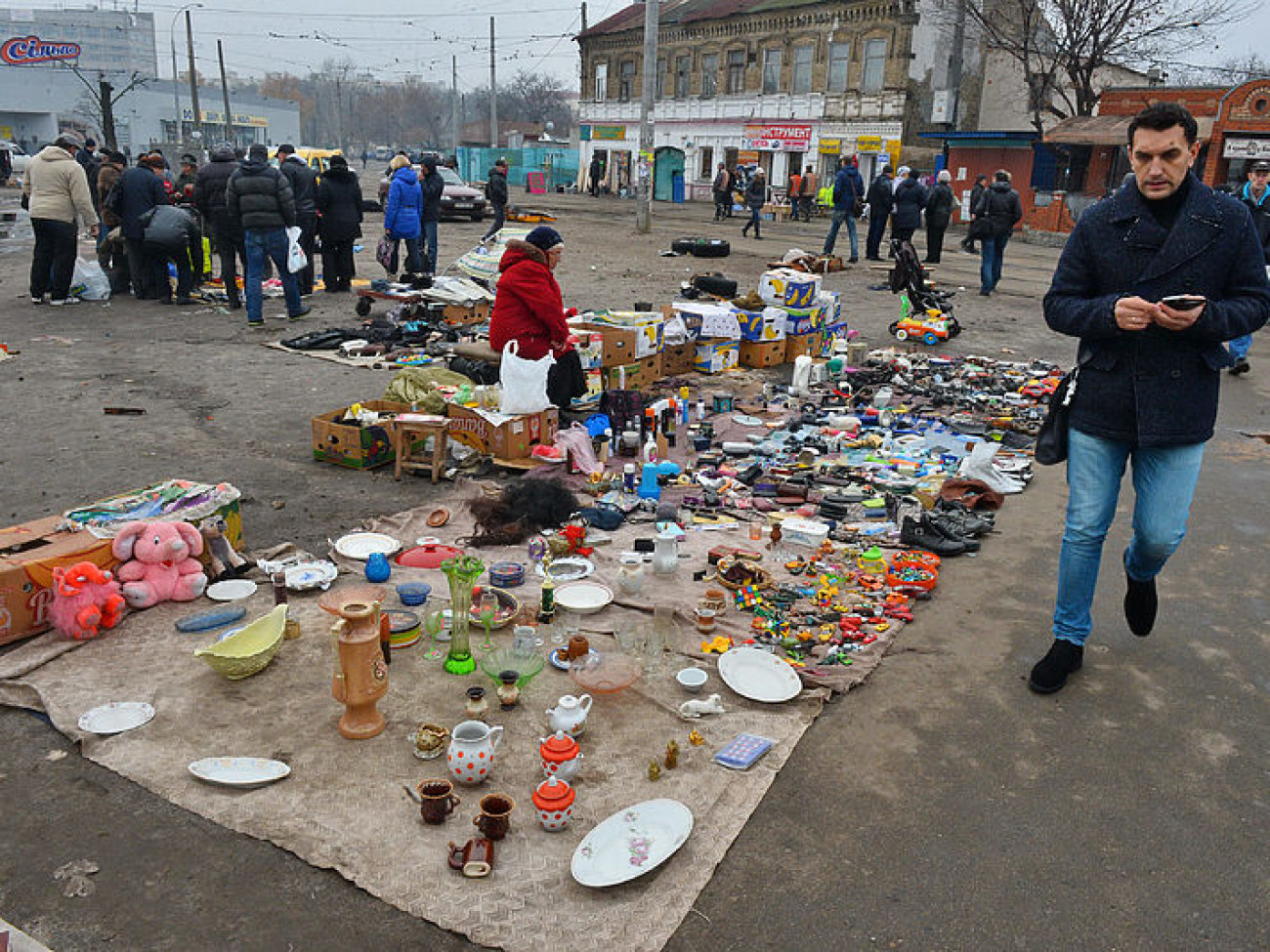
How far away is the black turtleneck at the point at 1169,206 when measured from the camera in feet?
11.2

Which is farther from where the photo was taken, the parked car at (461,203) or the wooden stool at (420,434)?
the parked car at (461,203)

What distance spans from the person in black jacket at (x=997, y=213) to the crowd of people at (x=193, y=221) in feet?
30.0

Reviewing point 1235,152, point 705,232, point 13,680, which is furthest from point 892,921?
point 1235,152

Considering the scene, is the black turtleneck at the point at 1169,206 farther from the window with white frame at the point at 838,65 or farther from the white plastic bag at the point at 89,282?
the window with white frame at the point at 838,65

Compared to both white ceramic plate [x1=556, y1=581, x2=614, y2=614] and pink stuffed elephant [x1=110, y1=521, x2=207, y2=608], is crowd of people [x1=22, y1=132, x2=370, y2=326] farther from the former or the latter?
white ceramic plate [x1=556, y1=581, x2=614, y2=614]

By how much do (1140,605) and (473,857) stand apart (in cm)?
299

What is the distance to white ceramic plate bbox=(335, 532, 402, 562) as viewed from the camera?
4.95 meters

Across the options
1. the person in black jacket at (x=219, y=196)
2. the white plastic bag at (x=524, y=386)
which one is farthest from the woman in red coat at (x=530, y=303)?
the person in black jacket at (x=219, y=196)

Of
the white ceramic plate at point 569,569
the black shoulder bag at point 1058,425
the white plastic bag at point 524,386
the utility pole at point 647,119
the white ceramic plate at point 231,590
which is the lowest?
the white ceramic plate at point 569,569

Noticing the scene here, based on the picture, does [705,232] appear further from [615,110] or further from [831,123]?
[615,110]

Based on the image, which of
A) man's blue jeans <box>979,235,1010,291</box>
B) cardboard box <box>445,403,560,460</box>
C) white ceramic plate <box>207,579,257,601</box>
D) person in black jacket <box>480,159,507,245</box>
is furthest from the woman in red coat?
person in black jacket <box>480,159,507,245</box>

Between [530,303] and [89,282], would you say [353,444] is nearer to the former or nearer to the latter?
[530,303]

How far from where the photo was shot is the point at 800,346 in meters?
10.2

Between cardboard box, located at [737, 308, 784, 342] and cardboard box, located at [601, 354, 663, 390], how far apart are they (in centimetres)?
126
